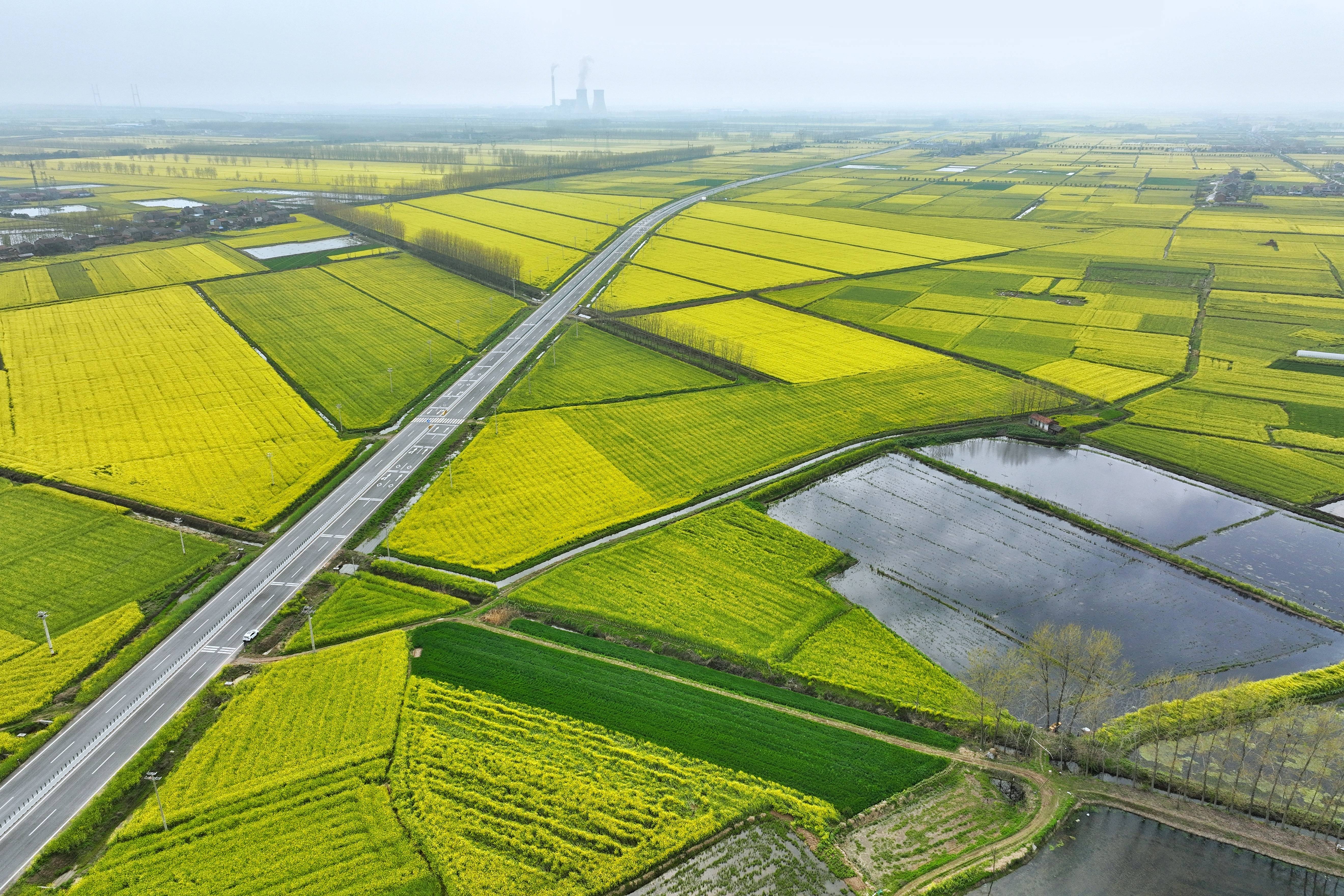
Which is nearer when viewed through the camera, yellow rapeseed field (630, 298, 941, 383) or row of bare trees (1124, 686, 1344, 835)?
row of bare trees (1124, 686, 1344, 835)

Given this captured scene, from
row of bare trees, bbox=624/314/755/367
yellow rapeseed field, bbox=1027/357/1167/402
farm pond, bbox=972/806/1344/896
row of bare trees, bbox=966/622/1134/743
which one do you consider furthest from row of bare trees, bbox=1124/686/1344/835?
row of bare trees, bbox=624/314/755/367

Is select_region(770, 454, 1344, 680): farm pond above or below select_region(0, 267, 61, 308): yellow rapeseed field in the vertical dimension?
below

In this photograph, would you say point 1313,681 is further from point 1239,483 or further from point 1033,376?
point 1033,376

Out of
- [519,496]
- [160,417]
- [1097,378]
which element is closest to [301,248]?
[160,417]

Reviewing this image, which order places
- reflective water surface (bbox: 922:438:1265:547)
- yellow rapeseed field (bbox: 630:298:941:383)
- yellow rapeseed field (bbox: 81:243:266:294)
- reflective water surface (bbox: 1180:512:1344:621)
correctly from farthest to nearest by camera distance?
1. yellow rapeseed field (bbox: 81:243:266:294)
2. yellow rapeseed field (bbox: 630:298:941:383)
3. reflective water surface (bbox: 922:438:1265:547)
4. reflective water surface (bbox: 1180:512:1344:621)

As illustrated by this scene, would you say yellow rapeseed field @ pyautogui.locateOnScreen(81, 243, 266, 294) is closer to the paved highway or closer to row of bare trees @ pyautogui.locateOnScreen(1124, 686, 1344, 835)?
the paved highway

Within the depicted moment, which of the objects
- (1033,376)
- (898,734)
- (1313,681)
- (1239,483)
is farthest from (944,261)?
(898,734)

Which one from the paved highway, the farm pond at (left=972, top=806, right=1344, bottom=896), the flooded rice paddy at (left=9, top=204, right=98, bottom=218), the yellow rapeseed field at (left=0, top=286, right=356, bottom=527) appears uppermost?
the flooded rice paddy at (left=9, top=204, right=98, bottom=218)

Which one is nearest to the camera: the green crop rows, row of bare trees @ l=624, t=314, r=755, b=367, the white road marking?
the white road marking
